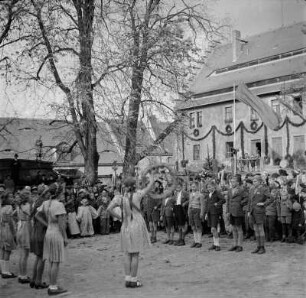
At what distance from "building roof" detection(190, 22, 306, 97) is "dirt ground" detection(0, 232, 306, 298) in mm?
29526

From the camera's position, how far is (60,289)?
24.6 feet

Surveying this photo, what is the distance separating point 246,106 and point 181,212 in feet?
93.1

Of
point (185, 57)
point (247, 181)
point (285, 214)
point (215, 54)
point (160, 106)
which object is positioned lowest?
point (285, 214)

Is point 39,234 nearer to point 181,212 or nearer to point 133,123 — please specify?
point 181,212

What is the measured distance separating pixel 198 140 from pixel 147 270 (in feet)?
114

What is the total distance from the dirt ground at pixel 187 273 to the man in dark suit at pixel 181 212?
395mm

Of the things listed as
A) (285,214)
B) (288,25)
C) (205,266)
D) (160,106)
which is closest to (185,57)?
(160,106)

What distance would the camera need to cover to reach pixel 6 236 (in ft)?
29.6

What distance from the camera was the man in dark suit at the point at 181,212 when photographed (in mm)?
12859

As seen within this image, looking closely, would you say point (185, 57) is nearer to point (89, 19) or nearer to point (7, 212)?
point (89, 19)

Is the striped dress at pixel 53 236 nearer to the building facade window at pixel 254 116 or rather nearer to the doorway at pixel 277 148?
the doorway at pixel 277 148

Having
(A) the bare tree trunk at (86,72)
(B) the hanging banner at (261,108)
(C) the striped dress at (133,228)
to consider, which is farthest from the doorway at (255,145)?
(C) the striped dress at (133,228)

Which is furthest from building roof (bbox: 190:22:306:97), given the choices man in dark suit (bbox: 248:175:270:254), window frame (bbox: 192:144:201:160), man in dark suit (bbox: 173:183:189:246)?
man in dark suit (bbox: 248:175:270:254)

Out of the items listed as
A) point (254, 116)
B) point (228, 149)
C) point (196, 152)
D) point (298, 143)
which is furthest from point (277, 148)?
point (196, 152)
